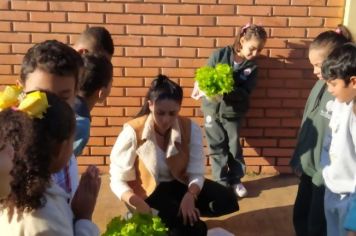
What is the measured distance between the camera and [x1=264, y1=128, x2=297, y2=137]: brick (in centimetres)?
499

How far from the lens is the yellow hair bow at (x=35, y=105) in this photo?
1.81 m

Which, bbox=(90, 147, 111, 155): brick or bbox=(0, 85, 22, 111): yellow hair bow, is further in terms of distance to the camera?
bbox=(90, 147, 111, 155): brick

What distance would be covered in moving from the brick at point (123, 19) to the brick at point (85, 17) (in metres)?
0.07

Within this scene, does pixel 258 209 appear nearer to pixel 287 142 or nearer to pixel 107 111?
pixel 287 142

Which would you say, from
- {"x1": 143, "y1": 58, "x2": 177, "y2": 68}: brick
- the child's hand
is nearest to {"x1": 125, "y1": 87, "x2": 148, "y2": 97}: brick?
{"x1": 143, "y1": 58, "x2": 177, "y2": 68}: brick

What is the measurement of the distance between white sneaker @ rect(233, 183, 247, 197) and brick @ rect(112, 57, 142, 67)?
1.46 metres

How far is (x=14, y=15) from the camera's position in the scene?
4.58 m

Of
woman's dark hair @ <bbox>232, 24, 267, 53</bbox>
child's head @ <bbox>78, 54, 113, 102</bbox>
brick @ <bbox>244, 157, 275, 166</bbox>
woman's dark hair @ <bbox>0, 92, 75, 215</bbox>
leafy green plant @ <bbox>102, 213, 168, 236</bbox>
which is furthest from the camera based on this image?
brick @ <bbox>244, 157, 275, 166</bbox>

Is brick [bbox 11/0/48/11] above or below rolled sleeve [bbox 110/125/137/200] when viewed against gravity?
above

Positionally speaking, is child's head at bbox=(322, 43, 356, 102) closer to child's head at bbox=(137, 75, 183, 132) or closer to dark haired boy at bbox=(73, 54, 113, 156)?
child's head at bbox=(137, 75, 183, 132)

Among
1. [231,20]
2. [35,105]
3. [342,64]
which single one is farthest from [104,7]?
[35,105]

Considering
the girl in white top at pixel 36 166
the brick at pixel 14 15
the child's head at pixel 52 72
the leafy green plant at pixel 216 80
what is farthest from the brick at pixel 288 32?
the girl in white top at pixel 36 166

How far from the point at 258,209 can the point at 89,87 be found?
212 cm

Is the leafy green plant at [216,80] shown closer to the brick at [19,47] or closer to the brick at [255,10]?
the brick at [255,10]
